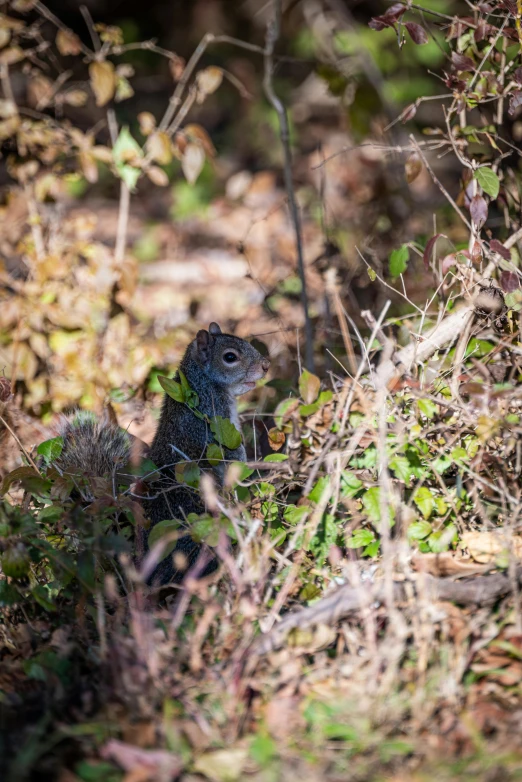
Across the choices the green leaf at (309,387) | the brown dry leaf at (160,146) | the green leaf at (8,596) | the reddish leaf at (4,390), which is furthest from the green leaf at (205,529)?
the brown dry leaf at (160,146)

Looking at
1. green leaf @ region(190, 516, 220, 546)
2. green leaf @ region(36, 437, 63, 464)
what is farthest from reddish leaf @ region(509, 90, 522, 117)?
green leaf @ region(36, 437, 63, 464)

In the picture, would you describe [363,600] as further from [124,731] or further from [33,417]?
[33,417]

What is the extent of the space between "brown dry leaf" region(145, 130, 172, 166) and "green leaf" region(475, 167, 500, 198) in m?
2.11

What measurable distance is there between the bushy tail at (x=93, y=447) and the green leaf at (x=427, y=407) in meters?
1.19

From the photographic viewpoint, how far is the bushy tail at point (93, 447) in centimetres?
320

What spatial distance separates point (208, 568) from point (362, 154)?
580cm

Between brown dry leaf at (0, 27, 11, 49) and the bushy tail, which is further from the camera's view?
brown dry leaf at (0, 27, 11, 49)

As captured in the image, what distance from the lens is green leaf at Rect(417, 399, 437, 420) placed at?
8.71 feet

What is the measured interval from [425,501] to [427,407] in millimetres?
309

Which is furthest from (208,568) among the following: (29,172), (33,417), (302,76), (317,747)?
(302,76)

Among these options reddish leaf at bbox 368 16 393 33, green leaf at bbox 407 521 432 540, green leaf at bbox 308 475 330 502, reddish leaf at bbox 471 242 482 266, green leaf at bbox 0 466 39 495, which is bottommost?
green leaf at bbox 407 521 432 540

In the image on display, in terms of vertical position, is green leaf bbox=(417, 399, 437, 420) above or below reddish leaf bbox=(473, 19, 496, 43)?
below

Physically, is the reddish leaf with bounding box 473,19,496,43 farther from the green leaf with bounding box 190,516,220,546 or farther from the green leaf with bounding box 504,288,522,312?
the green leaf with bounding box 190,516,220,546

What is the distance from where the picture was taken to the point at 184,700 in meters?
2.03
